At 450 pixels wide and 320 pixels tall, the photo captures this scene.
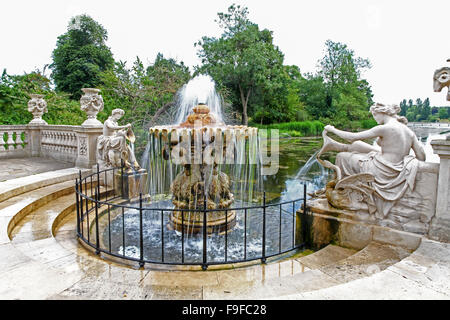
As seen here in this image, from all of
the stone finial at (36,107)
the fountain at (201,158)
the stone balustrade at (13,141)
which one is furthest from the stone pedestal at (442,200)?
the stone balustrade at (13,141)

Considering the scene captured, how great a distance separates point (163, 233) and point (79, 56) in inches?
1332

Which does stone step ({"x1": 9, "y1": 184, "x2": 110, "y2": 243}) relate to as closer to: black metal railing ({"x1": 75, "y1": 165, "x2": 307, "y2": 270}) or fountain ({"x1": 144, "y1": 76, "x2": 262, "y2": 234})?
black metal railing ({"x1": 75, "y1": 165, "x2": 307, "y2": 270})

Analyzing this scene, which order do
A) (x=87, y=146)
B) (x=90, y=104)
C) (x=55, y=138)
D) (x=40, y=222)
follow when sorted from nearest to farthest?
1. (x=40, y=222)
2. (x=87, y=146)
3. (x=90, y=104)
4. (x=55, y=138)

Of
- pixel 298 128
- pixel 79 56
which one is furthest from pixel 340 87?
pixel 79 56

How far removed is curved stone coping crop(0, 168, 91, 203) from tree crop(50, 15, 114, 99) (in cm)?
2423

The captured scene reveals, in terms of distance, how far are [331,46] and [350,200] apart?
4611 centimetres

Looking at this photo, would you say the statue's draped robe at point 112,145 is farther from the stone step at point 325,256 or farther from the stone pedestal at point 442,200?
the stone pedestal at point 442,200

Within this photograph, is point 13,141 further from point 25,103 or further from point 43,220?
point 43,220

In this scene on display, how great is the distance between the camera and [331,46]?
45125 mm

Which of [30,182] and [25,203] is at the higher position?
[30,182]

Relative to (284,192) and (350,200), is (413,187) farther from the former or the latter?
(284,192)

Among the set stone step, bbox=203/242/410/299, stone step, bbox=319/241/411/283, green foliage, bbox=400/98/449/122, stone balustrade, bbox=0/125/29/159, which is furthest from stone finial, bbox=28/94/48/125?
green foliage, bbox=400/98/449/122

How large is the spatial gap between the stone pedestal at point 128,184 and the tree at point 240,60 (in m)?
21.9

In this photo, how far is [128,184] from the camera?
7645 mm
